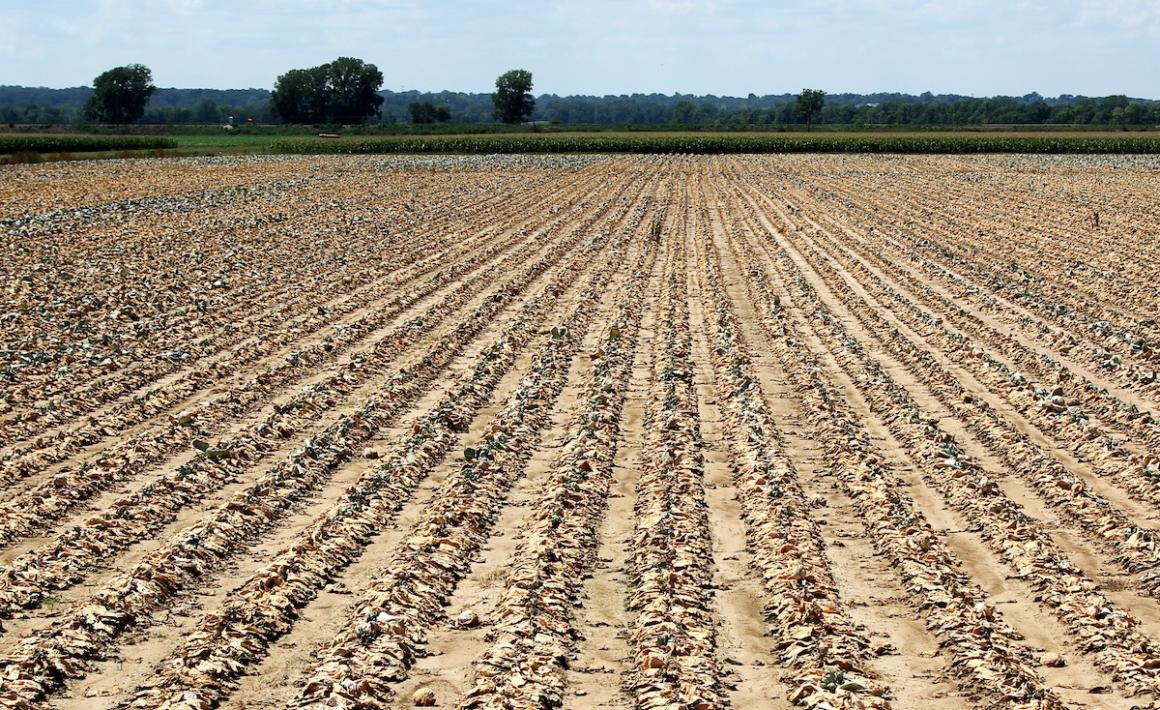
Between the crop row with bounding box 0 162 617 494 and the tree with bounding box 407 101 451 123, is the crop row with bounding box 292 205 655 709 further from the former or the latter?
the tree with bounding box 407 101 451 123

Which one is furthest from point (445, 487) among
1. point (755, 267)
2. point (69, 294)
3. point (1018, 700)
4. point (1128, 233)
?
point (1128, 233)

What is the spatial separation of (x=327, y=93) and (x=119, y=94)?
26.7m

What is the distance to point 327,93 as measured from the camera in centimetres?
15950

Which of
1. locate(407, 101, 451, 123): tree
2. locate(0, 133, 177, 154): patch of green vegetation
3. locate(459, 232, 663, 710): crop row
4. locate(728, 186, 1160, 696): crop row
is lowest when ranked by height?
locate(459, 232, 663, 710): crop row

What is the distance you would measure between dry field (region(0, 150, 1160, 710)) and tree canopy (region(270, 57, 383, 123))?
450ft

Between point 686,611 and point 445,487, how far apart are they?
12.0 feet

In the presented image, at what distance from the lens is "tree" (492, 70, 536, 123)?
172375 millimetres

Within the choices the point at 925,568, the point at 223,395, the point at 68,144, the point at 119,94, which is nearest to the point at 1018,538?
the point at 925,568

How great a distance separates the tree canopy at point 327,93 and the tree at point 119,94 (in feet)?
54.9

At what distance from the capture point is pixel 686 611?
8430 millimetres

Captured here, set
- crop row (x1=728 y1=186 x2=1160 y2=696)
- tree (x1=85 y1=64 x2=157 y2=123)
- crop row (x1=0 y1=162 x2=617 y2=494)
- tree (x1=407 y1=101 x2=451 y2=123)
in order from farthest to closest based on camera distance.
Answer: tree (x1=407 y1=101 x2=451 y2=123), tree (x1=85 y1=64 x2=157 y2=123), crop row (x1=0 y1=162 x2=617 y2=494), crop row (x1=728 y1=186 x2=1160 y2=696)

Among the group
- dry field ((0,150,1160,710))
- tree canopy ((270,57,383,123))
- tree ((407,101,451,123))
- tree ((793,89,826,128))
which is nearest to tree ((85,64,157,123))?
tree canopy ((270,57,383,123))

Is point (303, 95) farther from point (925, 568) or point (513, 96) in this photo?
point (925, 568)

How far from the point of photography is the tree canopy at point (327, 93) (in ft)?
521
